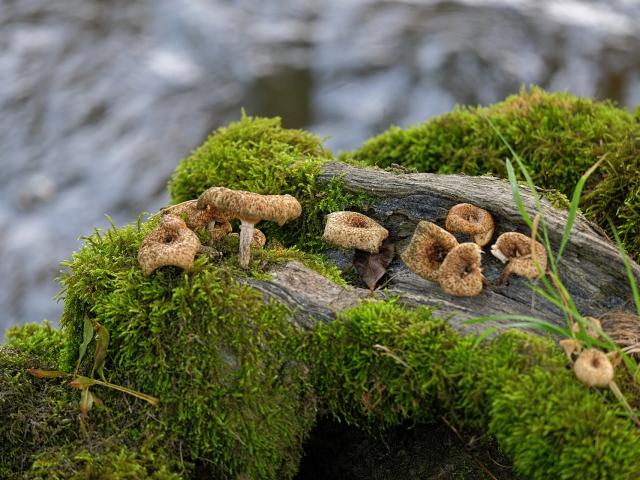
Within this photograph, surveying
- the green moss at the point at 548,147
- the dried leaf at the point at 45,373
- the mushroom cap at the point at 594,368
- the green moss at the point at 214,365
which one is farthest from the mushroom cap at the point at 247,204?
the green moss at the point at 548,147

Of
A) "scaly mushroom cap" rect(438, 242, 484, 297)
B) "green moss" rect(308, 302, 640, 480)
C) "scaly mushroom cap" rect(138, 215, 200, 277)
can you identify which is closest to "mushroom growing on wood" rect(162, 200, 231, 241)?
"scaly mushroom cap" rect(138, 215, 200, 277)

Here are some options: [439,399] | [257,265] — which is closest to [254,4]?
[257,265]

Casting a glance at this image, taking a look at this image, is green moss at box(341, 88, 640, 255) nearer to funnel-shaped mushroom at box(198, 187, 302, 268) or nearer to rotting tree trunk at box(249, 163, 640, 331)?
rotting tree trunk at box(249, 163, 640, 331)

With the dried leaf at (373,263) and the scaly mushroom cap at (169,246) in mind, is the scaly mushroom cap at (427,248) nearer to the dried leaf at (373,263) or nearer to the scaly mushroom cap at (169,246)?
the dried leaf at (373,263)

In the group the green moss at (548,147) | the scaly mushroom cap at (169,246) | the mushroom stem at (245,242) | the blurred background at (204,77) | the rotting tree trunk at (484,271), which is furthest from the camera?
the blurred background at (204,77)

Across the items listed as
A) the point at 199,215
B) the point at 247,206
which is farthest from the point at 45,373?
the point at 247,206

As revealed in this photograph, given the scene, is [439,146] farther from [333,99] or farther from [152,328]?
[333,99]
